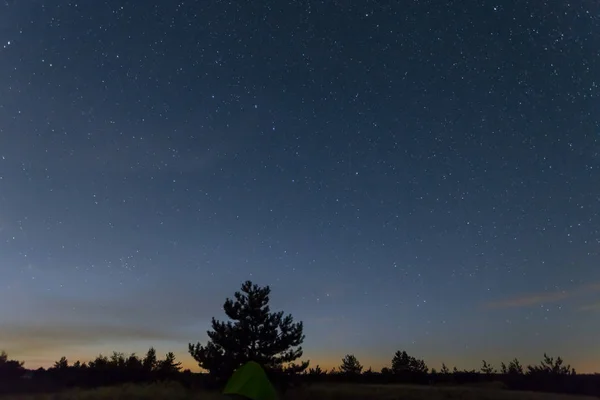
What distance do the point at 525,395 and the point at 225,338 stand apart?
1796 centimetres

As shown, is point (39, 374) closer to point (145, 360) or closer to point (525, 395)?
point (145, 360)

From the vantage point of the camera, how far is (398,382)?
42375mm

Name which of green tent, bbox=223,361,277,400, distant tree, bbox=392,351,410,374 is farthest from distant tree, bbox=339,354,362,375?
green tent, bbox=223,361,277,400

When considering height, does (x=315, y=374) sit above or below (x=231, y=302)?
below

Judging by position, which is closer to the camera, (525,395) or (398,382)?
(525,395)

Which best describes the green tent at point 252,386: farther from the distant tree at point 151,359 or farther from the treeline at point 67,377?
the distant tree at point 151,359

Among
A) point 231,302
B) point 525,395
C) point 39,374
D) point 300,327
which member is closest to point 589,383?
point 525,395

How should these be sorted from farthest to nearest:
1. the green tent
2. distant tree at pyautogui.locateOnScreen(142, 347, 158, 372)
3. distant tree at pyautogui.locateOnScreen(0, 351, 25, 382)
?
1. distant tree at pyautogui.locateOnScreen(142, 347, 158, 372)
2. distant tree at pyautogui.locateOnScreen(0, 351, 25, 382)
3. the green tent

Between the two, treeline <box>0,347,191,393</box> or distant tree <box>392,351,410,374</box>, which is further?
distant tree <box>392,351,410,374</box>

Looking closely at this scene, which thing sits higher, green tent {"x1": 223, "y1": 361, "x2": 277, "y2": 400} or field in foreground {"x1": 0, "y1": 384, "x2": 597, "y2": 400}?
green tent {"x1": 223, "y1": 361, "x2": 277, "y2": 400}

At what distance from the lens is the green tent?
1482 centimetres

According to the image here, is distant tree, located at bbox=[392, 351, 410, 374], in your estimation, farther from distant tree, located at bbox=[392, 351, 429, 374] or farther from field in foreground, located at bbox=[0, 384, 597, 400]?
field in foreground, located at bbox=[0, 384, 597, 400]

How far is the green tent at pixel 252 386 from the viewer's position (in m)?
14.8

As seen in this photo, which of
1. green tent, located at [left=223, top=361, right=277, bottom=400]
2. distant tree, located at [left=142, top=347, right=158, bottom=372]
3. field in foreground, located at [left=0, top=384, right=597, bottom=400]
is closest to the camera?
green tent, located at [left=223, top=361, right=277, bottom=400]
